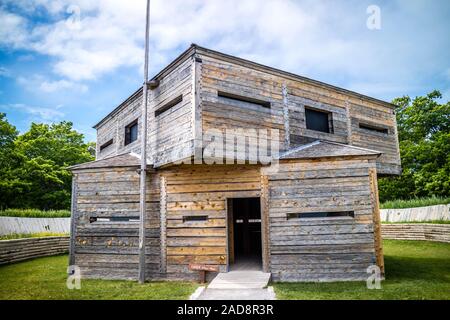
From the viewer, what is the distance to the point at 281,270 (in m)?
9.24

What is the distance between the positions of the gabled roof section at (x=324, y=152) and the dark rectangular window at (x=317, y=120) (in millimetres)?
1197

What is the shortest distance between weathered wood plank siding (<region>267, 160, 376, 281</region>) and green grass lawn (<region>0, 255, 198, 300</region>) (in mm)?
2964

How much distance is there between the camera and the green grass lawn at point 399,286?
7.38m

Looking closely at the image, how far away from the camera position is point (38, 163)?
100 ft

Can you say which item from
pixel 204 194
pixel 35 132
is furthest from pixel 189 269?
pixel 35 132

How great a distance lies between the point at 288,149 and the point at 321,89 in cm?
308

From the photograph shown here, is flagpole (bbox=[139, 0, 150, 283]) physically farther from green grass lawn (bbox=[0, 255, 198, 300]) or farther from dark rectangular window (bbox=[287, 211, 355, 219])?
dark rectangular window (bbox=[287, 211, 355, 219])

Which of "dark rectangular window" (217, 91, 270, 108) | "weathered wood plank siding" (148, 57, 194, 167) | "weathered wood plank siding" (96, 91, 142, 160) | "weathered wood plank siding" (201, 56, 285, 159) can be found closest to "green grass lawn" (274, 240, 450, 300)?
"weathered wood plank siding" (201, 56, 285, 159)

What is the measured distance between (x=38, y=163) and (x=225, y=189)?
2728 centimetres

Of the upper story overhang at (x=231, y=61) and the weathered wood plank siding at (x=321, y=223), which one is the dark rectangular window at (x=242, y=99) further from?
the weathered wood plank siding at (x=321, y=223)

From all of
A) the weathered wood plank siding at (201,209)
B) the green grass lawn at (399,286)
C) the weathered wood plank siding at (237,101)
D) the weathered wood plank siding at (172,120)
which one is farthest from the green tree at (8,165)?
the green grass lawn at (399,286)

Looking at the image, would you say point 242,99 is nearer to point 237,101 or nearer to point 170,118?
point 237,101

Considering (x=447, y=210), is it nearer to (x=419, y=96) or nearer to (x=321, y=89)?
(x=321, y=89)

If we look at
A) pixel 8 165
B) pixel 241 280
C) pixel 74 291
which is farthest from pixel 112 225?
pixel 8 165
